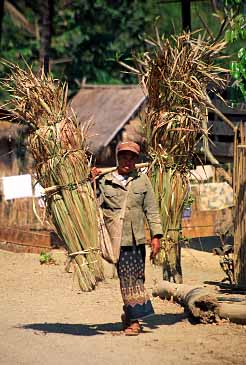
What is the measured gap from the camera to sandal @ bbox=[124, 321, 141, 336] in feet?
24.4

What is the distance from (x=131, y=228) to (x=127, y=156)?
1.92ft

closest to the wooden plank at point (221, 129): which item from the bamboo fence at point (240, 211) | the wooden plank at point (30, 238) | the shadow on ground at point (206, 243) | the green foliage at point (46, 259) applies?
the shadow on ground at point (206, 243)

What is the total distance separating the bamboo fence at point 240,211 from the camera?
9.37m

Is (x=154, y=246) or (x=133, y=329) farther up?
(x=154, y=246)

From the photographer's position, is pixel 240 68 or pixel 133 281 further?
pixel 240 68

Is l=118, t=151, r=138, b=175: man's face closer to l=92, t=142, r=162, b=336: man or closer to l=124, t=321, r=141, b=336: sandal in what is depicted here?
l=92, t=142, r=162, b=336: man

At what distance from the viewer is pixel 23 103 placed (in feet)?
25.7

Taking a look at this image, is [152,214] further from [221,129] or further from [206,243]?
[206,243]

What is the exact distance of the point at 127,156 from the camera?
7.48 metres

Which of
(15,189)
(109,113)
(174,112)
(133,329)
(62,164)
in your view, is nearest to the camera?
(133,329)

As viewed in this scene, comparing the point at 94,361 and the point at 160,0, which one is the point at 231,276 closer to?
the point at 94,361

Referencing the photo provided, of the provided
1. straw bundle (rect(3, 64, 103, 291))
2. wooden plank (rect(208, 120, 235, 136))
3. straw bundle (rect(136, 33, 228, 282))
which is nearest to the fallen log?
straw bundle (rect(3, 64, 103, 291))

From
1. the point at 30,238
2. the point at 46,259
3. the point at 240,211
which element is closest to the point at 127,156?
the point at 240,211

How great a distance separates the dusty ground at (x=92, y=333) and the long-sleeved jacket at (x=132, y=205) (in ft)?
2.72
